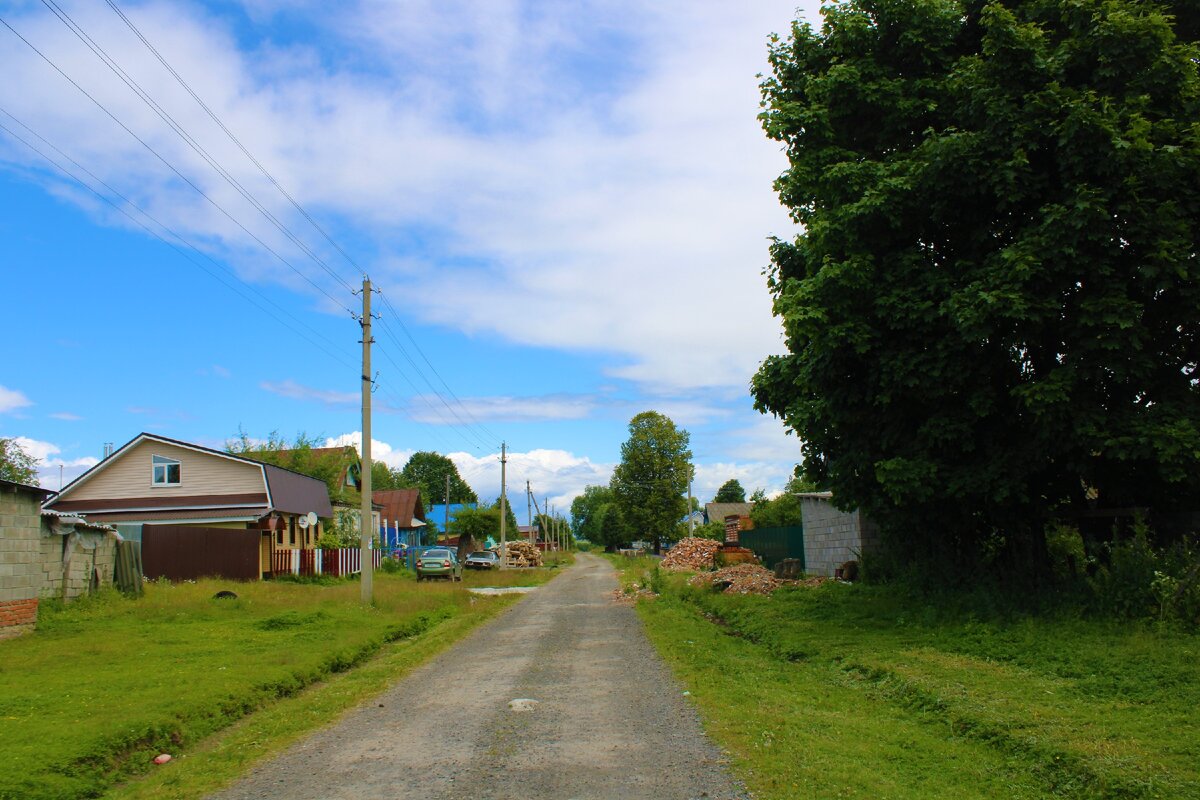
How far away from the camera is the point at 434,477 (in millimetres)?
126562

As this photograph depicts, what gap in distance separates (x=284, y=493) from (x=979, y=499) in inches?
1077

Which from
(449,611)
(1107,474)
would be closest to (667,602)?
(449,611)

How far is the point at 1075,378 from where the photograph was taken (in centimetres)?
1184

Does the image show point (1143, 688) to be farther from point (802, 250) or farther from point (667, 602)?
point (667, 602)

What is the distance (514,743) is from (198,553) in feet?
74.2

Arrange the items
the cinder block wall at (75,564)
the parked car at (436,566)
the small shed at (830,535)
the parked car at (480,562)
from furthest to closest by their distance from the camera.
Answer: the parked car at (480,562), the parked car at (436,566), the small shed at (830,535), the cinder block wall at (75,564)

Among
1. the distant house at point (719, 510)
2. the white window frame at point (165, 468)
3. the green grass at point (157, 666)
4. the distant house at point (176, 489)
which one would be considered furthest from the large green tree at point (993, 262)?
the distant house at point (719, 510)

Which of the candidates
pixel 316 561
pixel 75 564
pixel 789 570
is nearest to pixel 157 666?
pixel 75 564

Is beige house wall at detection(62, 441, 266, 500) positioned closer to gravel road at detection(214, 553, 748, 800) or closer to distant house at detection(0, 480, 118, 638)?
distant house at detection(0, 480, 118, 638)

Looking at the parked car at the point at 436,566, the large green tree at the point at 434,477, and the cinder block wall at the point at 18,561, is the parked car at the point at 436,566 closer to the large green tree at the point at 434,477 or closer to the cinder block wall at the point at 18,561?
the cinder block wall at the point at 18,561

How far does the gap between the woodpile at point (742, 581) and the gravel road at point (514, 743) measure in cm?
1062

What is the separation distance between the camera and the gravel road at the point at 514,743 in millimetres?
6250

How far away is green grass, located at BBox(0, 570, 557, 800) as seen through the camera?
736cm

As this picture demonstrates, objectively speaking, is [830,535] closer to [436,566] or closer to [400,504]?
[436,566]
